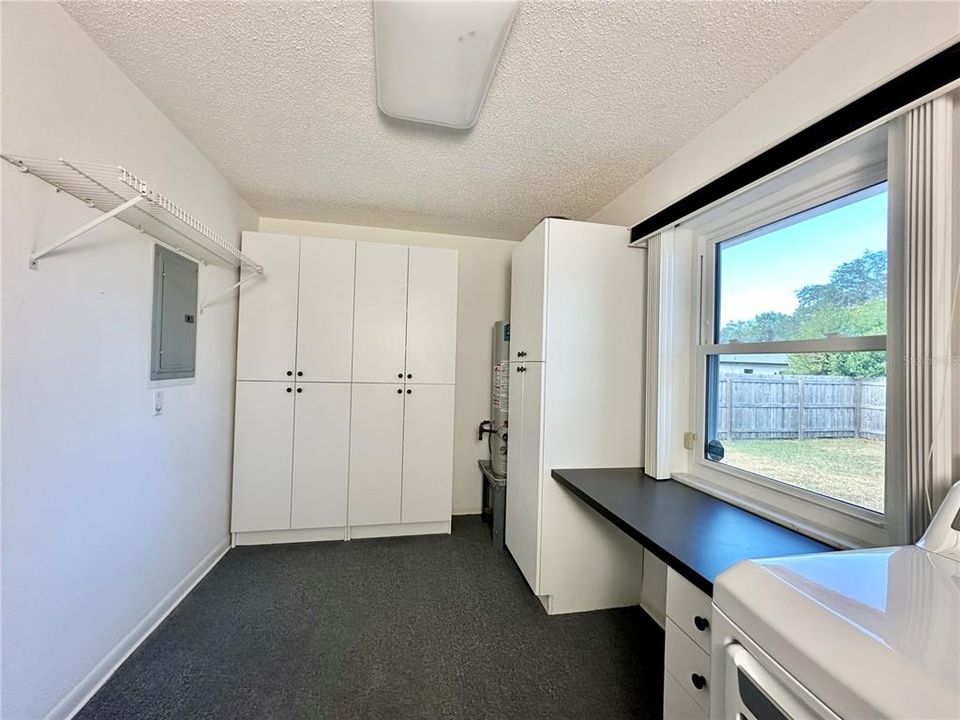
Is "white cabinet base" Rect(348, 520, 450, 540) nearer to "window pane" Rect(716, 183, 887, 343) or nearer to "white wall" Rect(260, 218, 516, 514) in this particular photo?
"white wall" Rect(260, 218, 516, 514)

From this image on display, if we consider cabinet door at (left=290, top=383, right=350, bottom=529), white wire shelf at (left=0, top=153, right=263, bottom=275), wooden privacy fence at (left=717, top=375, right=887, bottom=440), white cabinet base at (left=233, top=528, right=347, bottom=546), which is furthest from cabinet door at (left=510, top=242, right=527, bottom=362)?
white cabinet base at (left=233, top=528, right=347, bottom=546)

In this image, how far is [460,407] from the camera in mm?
3459

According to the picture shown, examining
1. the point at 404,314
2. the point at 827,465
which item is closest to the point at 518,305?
the point at 404,314

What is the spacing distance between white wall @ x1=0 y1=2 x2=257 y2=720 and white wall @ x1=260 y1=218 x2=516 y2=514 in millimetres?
1972

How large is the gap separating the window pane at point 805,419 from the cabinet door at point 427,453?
179cm

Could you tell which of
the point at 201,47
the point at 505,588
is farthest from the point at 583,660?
the point at 201,47

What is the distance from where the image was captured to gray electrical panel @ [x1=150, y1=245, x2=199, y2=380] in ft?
6.07

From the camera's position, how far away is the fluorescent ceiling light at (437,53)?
1151 mm

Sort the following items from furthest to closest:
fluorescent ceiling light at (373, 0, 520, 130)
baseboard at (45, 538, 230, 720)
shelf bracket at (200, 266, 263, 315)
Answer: shelf bracket at (200, 266, 263, 315) → baseboard at (45, 538, 230, 720) → fluorescent ceiling light at (373, 0, 520, 130)

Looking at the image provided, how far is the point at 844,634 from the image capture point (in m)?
0.59

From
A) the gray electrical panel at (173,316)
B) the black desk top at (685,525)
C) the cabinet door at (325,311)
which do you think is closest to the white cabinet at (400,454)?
the cabinet door at (325,311)

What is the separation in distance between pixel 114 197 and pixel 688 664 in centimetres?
252

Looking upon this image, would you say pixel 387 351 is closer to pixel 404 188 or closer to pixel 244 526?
pixel 404 188

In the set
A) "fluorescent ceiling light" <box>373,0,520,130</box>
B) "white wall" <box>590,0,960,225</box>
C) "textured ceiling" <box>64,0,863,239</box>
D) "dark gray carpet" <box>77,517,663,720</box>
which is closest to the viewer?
"white wall" <box>590,0,960,225</box>
